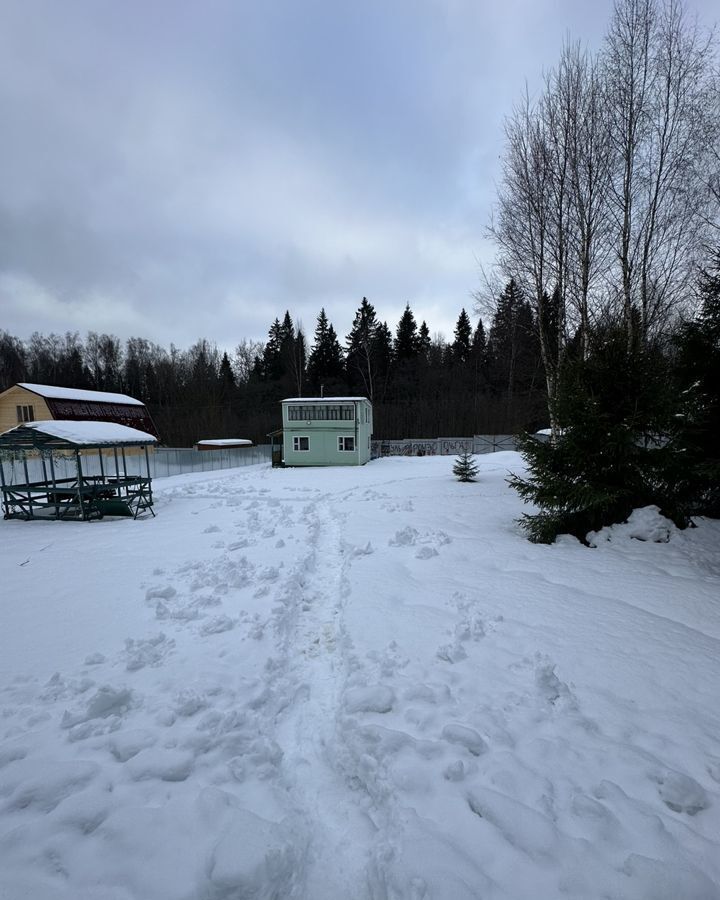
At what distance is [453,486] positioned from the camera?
50.6 feet

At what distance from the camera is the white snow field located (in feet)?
6.42

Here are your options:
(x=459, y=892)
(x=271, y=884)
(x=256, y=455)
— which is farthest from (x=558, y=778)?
(x=256, y=455)

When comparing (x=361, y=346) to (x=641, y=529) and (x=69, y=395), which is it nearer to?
(x=69, y=395)

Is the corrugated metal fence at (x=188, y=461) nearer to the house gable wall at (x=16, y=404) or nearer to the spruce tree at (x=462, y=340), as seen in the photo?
the house gable wall at (x=16, y=404)

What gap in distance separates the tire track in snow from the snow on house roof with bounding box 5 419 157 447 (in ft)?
32.4

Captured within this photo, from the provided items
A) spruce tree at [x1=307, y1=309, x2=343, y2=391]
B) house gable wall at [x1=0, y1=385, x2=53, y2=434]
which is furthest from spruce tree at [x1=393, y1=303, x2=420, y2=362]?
house gable wall at [x1=0, y1=385, x2=53, y2=434]

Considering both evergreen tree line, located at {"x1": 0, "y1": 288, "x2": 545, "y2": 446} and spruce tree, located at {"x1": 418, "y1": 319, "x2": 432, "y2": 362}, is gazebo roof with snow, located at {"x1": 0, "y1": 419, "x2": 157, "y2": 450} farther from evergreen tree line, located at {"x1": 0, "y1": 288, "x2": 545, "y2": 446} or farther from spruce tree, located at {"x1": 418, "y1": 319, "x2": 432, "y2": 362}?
spruce tree, located at {"x1": 418, "y1": 319, "x2": 432, "y2": 362}

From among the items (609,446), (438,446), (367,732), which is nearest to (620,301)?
(609,446)

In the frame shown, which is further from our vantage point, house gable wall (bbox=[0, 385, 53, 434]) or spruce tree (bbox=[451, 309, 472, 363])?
spruce tree (bbox=[451, 309, 472, 363])

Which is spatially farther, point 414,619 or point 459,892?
point 414,619

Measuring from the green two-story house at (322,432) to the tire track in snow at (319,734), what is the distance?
23261 mm

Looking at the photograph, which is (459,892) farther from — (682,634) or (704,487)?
(704,487)

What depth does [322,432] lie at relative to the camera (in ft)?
95.5

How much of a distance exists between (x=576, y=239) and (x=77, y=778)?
15.7 metres
